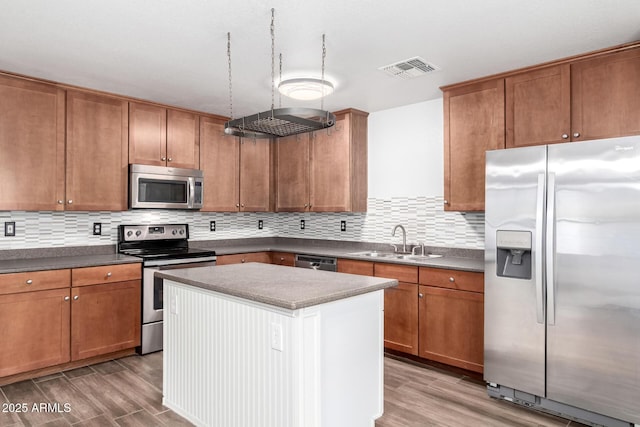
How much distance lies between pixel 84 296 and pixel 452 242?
10.7ft

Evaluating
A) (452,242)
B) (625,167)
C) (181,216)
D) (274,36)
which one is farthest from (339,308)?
(181,216)

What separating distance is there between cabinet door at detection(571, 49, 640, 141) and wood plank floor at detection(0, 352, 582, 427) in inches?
75.9

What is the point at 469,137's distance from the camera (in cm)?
346

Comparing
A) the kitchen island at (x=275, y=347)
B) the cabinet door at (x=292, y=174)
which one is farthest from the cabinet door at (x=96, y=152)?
the cabinet door at (x=292, y=174)

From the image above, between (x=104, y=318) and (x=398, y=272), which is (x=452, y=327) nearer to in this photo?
(x=398, y=272)

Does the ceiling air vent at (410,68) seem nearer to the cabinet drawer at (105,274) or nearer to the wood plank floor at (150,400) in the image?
the wood plank floor at (150,400)

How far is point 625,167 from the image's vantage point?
241cm

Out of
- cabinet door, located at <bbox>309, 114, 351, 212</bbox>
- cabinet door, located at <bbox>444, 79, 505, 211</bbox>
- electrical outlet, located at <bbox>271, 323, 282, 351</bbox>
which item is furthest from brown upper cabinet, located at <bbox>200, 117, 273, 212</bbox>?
electrical outlet, located at <bbox>271, 323, 282, 351</bbox>

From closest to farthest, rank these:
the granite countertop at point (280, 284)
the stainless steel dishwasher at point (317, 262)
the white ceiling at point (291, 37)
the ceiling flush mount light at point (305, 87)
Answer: the granite countertop at point (280, 284), the white ceiling at point (291, 37), the ceiling flush mount light at point (305, 87), the stainless steel dishwasher at point (317, 262)

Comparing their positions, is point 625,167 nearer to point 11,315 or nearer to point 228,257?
point 228,257

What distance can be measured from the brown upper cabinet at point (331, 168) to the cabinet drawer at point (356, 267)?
0.65 metres

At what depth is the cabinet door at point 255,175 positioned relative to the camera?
16.3 ft

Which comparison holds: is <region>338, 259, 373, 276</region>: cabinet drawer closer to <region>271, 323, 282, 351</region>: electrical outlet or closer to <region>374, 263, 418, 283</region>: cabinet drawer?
<region>374, 263, 418, 283</region>: cabinet drawer

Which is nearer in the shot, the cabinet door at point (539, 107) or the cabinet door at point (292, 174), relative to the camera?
the cabinet door at point (539, 107)
